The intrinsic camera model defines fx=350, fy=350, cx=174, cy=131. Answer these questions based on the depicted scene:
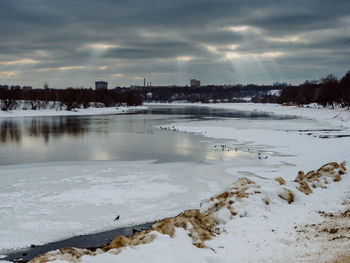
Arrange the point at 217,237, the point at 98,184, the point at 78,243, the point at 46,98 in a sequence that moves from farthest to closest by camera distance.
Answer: the point at 46,98 → the point at 98,184 → the point at 78,243 → the point at 217,237

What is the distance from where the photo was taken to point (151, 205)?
36.7 ft

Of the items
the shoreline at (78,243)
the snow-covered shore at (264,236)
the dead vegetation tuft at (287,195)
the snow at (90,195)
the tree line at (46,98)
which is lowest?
the shoreline at (78,243)

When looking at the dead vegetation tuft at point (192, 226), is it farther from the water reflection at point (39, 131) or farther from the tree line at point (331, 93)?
the tree line at point (331, 93)

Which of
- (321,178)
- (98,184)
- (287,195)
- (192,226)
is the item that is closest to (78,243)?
(192,226)

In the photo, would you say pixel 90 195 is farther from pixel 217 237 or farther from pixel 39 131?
pixel 39 131

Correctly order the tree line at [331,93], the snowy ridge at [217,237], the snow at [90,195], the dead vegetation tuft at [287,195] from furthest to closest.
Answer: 1. the tree line at [331,93]
2. the dead vegetation tuft at [287,195]
3. the snow at [90,195]
4. the snowy ridge at [217,237]

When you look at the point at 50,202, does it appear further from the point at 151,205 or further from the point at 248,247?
the point at 248,247

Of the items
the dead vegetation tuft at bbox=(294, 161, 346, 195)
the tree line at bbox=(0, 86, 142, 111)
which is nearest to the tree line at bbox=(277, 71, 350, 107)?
the tree line at bbox=(0, 86, 142, 111)

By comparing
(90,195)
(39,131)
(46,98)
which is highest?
(46,98)

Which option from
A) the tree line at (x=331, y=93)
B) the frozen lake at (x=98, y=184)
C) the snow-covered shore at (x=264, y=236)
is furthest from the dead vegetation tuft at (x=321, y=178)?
the tree line at (x=331, y=93)

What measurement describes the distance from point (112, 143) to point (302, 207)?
18684 mm

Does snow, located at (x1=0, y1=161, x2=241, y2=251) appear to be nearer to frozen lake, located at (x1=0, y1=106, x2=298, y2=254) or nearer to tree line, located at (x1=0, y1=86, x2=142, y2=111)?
frozen lake, located at (x1=0, y1=106, x2=298, y2=254)

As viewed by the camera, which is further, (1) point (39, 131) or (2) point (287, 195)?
(1) point (39, 131)

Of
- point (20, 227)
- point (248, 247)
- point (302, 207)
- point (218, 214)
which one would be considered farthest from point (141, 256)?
point (302, 207)
